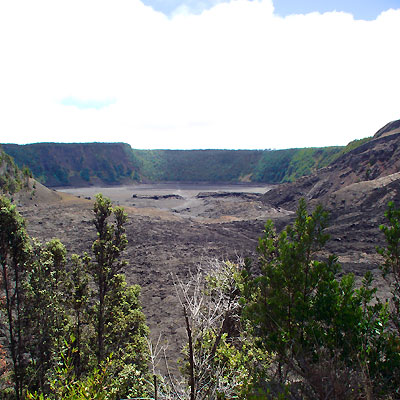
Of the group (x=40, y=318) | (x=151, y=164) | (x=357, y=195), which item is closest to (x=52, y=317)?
(x=40, y=318)

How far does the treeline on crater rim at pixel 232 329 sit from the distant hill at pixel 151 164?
314 feet

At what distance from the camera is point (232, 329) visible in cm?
1298

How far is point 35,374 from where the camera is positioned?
1019cm

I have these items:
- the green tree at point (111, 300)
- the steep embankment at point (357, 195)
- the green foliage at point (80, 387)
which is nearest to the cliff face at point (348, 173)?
the steep embankment at point (357, 195)

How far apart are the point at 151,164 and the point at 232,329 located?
447 feet

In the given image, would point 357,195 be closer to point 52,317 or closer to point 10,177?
point 52,317

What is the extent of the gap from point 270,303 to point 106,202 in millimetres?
7993

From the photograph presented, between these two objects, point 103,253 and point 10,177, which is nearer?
point 103,253

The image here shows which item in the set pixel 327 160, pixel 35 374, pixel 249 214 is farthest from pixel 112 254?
pixel 327 160

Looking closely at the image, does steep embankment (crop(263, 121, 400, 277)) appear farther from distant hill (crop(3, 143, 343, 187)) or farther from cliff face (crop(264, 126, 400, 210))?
distant hill (crop(3, 143, 343, 187))

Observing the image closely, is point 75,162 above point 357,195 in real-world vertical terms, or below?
above

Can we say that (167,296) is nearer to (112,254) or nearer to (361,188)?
(112,254)

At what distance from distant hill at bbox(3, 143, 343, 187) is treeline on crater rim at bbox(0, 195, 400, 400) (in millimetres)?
Answer: 95784

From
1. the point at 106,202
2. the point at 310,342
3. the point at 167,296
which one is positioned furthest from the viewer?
the point at 167,296
